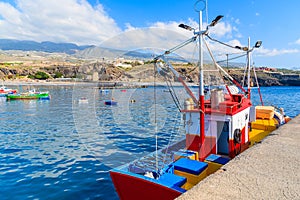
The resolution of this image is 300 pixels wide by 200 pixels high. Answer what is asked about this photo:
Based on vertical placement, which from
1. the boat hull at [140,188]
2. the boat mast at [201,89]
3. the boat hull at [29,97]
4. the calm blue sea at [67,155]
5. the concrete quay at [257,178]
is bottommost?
the calm blue sea at [67,155]

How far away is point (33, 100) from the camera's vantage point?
5459 centimetres

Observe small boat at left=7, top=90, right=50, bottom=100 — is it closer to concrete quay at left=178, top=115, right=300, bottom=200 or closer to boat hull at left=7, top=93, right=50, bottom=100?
boat hull at left=7, top=93, right=50, bottom=100

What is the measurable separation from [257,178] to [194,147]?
15.6 feet

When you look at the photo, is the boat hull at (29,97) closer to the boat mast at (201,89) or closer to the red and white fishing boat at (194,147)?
the red and white fishing boat at (194,147)

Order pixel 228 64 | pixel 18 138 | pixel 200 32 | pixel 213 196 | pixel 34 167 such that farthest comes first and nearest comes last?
pixel 18 138 < pixel 228 64 < pixel 34 167 < pixel 200 32 < pixel 213 196

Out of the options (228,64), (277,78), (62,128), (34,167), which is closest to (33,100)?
(62,128)

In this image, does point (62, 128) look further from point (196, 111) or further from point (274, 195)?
point (274, 195)

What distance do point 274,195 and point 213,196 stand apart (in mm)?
1190

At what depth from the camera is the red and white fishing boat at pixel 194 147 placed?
6953mm

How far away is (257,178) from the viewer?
15.9 feet

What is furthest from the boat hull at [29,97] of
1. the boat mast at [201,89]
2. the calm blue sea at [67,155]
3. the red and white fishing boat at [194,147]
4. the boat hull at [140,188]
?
the boat mast at [201,89]

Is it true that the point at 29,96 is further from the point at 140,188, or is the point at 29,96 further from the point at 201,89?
the point at 140,188

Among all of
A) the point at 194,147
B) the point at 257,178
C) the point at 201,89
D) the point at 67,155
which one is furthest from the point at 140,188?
the point at 67,155

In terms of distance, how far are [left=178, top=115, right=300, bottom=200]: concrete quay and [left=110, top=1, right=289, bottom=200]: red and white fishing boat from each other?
1670mm
